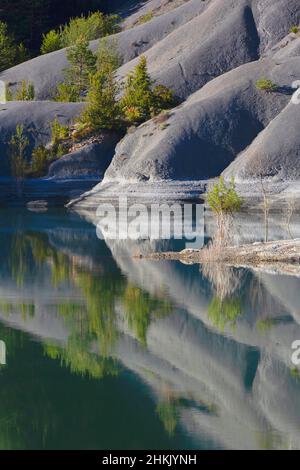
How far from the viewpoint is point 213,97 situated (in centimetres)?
7331

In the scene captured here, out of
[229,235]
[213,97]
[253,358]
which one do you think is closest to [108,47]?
[213,97]

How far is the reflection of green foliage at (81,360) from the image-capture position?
21766 millimetres

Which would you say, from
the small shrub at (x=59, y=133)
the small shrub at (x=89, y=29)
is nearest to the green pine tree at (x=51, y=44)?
the small shrub at (x=89, y=29)

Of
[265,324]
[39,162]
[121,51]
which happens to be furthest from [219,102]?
[265,324]

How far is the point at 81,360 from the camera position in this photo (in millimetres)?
22750

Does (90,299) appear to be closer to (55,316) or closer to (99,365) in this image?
(55,316)

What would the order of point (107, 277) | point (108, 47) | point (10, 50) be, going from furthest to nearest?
point (10, 50) → point (108, 47) → point (107, 277)

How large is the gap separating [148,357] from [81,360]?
151 cm

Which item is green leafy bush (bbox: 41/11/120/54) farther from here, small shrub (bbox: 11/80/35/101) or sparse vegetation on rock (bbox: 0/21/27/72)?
Result: small shrub (bbox: 11/80/35/101)

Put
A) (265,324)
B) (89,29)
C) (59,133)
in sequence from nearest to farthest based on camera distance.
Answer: (265,324) → (59,133) → (89,29)

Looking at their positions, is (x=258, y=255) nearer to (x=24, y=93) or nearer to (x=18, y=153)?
(x=18, y=153)

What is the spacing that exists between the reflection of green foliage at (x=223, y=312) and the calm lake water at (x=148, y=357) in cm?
3

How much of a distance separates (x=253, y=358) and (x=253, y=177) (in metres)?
41.6

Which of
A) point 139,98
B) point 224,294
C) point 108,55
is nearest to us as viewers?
point 224,294
